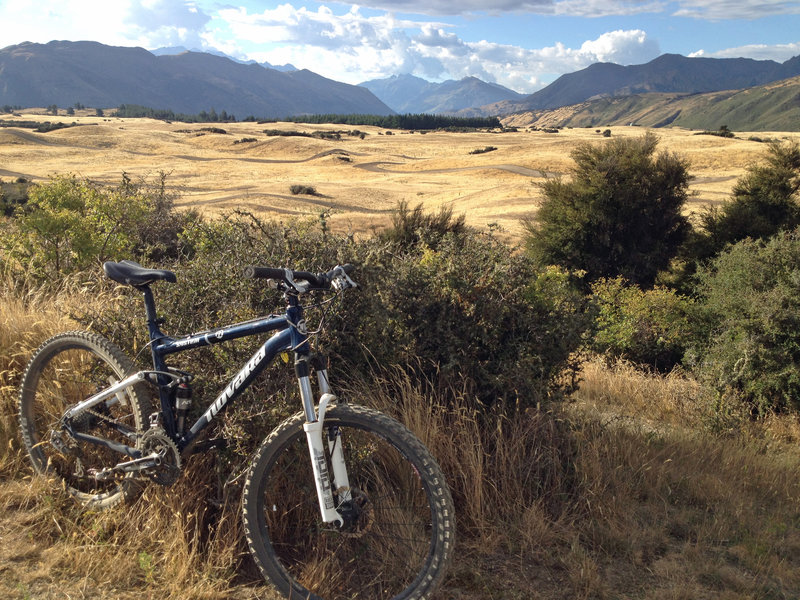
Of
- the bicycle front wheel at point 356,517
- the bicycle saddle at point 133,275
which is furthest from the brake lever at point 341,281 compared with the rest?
the bicycle saddle at point 133,275

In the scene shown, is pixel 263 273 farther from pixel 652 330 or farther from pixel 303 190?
pixel 303 190

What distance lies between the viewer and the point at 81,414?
3.42 metres

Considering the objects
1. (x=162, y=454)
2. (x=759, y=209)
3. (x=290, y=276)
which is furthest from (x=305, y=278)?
(x=759, y=209)

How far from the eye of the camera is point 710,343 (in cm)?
1338

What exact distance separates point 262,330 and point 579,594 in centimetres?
193

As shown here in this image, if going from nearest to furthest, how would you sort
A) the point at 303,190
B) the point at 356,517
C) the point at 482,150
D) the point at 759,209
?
the point at 356,517 < the point at 759,209 < the point at 303,190 < the point at 482,150

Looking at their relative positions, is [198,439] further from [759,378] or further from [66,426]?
[759,378]

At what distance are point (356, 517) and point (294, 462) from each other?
44 cm

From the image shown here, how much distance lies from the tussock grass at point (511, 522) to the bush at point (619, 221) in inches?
636

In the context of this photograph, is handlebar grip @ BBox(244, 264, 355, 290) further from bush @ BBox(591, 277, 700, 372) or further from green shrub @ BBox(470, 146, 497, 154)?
green shrub @ BBox(470, 146, 497, 154)

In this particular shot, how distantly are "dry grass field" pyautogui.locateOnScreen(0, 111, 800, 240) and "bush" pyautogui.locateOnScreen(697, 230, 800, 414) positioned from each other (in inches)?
519

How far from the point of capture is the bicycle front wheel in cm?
252

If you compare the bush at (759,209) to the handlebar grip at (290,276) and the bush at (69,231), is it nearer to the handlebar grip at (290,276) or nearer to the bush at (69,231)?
the bush at (69,231)

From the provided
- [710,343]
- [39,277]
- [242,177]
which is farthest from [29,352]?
[242,177]
